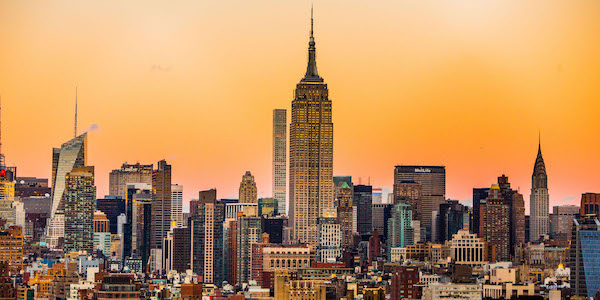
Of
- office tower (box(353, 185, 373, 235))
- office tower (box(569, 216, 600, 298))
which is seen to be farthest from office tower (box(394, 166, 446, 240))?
office tower (box(569, 216, 600, 298))

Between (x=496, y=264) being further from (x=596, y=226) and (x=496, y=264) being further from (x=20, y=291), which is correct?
(x=20, y=291)

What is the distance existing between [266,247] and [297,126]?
22983 millimetres

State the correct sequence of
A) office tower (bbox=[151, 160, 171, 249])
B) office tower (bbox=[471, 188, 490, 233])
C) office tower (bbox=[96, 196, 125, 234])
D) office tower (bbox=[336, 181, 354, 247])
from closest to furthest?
office tower (bbox=[471, 188, 490, 233])
office tower (bbox=[336, 181, 354, 247])
office tower (bbox=[151, 160, 171, 249])
office tower (bbox=[96, 196, 125, 234])

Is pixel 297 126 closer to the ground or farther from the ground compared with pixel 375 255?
farther from the ground

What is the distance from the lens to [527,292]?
70.1m

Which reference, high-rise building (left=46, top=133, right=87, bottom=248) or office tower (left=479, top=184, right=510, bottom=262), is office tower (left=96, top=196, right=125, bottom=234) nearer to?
high-rise building (left=46, top=133, right=87, bottom=248)

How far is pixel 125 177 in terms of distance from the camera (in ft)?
405

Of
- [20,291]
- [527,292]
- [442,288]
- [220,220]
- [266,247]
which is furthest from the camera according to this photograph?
[220,220]

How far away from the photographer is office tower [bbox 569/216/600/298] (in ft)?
235

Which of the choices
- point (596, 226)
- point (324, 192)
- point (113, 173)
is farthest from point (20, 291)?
point (113, 173)

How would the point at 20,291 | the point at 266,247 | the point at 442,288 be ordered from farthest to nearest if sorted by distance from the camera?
the point at 266,247 < the point at 20,291 < the point at 442,288

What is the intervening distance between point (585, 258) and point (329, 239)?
3384 centimetres

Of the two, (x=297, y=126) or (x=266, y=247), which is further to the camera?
(x=297, y=126)

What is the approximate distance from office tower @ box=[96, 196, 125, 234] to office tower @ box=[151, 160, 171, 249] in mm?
3143
